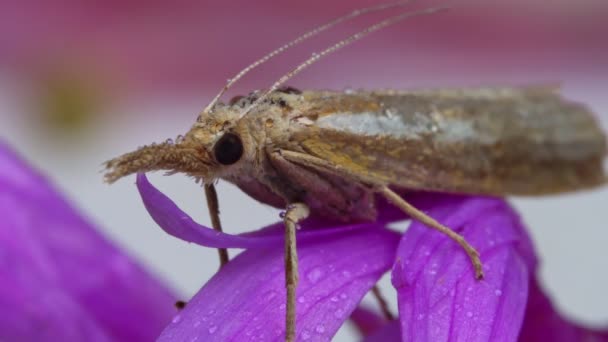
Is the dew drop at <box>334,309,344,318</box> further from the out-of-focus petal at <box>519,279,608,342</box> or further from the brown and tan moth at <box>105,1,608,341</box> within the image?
the out-of-focus petal at <box>519,279,608,342</box>

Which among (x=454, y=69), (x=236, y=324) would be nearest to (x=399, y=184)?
(x=236, y=324)

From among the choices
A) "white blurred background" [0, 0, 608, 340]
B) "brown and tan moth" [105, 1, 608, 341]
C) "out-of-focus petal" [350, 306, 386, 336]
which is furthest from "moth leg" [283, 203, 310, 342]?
"white blurred background" [0, 0, 608, 340]

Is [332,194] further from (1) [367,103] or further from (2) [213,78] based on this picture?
(2) [213,78]

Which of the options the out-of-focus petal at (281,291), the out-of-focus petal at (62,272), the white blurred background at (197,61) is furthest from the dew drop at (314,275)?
the white blurred background at (197,61)

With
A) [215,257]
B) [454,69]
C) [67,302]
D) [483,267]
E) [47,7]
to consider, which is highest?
[47,7]

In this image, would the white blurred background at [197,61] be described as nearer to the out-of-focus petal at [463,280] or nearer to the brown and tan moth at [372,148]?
the brown and tan moth at [372,148]

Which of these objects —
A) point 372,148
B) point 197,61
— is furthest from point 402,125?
point 197,61
